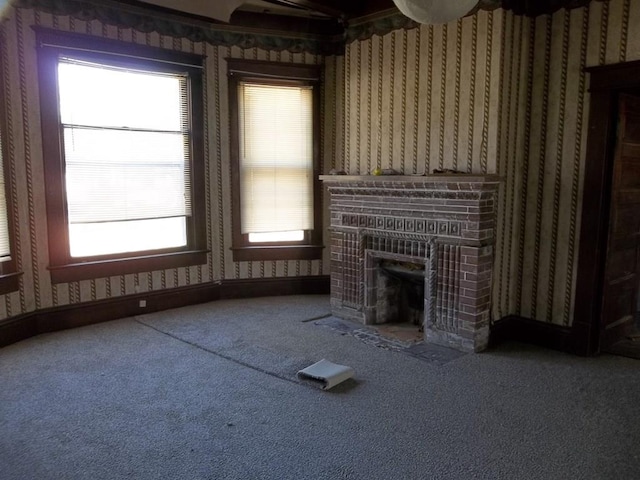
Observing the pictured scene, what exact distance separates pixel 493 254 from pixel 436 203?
0.59 meters

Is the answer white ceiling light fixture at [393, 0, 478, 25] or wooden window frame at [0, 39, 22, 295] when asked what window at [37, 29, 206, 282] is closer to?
wooden window frame at [0, 39, 22, 295]

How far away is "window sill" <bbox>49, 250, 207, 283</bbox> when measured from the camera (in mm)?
4594

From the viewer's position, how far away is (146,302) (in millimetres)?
5125

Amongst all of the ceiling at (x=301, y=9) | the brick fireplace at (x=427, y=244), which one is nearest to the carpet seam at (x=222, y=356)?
the brick fireplace at (x=427, y=244)

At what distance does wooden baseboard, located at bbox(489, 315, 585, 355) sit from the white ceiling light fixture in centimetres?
267

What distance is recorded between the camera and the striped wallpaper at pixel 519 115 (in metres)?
3.86

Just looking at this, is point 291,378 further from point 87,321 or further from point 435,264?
point 87,321

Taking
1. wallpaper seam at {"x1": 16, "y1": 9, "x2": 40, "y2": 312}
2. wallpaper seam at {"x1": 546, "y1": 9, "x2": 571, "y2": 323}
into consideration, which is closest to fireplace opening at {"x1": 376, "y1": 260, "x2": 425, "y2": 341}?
wallpaper seam at {"x1": 546, "y1": 9, "x2": 571, "y2": 323}

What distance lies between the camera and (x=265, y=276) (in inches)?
229

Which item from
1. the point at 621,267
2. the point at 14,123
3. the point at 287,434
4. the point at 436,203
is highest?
the point at 14,123

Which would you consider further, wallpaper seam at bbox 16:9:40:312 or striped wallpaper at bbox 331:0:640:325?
wallpaper seam at bbox 16:9:40:312

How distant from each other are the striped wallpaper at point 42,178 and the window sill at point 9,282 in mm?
51

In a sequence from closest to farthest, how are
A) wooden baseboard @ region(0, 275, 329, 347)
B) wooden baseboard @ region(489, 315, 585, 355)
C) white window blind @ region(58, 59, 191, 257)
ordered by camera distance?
wooden baseboard @ region(489, 315, 585, 355), wooden baseboard @ region(0, 275, 329, 347), white window blind @ region(58, 59, 191, 257)

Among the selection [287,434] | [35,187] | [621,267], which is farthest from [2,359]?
[621,267]
